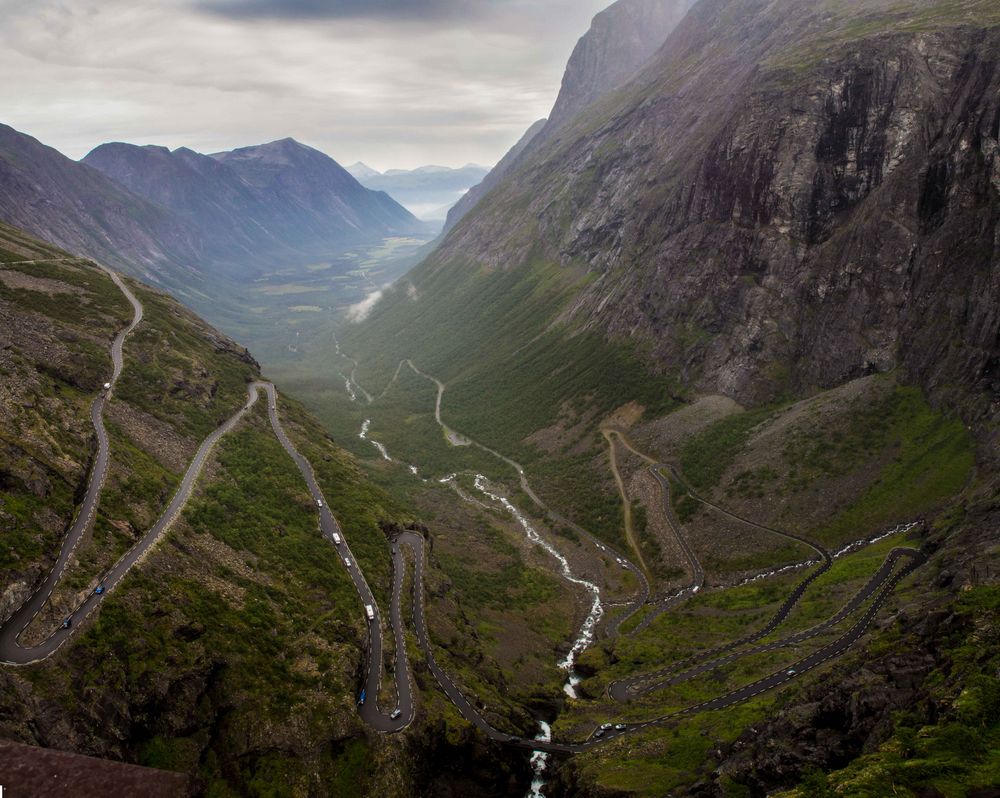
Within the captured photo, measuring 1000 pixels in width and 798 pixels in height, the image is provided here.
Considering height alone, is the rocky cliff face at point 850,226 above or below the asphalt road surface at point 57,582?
above

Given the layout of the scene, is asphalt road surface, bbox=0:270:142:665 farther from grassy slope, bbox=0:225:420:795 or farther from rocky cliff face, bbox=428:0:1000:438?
rocky cliff face, bbox=428:0:1000:438

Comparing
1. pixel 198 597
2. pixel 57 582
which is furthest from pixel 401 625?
pixel 57 582

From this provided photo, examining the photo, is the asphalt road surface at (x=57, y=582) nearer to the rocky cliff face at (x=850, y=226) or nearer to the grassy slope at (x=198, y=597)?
the grassy slope at (x=198, y=597)

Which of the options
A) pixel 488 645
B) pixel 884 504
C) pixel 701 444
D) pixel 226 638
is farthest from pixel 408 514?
pixel 884 504

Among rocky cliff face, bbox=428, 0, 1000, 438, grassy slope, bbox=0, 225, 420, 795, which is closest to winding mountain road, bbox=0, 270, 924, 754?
grassy slope, bbox=0, 225, 420, 795

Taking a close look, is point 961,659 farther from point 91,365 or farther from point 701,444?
point 91,365

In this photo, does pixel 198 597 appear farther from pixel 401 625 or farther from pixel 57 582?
pixel 401 625

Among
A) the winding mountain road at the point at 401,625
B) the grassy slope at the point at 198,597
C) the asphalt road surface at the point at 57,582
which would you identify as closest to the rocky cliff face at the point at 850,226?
the winding mountain road at the point at 401,625

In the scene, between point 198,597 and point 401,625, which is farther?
point 401,625
